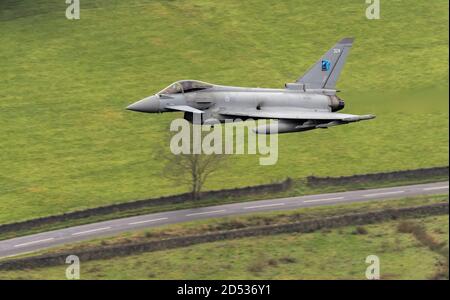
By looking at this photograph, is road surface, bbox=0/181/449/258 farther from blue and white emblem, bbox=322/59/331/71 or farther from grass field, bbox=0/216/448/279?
blue and white emblem, bbox=322/59/331/71

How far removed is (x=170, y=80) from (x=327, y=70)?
44.3 meters

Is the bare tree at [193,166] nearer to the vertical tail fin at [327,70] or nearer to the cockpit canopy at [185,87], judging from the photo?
the vertical tail fin at [327,70]

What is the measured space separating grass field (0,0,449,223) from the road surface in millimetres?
3594

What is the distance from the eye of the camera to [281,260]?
96.2 meters

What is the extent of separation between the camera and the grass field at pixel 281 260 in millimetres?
93562

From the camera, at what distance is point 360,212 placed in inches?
4114

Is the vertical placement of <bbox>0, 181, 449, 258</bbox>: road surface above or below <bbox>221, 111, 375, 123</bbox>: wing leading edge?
below

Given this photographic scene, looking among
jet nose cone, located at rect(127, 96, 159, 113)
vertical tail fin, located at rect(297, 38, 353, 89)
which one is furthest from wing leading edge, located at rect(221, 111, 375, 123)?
jet nose cone, located at rect(127, 96, 159, 113)

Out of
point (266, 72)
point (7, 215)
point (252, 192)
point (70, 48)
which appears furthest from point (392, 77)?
point (7, 215)

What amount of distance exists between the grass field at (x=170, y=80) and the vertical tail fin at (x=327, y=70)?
1166 centimetres

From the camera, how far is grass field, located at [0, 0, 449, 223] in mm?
112000

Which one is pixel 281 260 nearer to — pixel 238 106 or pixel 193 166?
pixel 193 166
